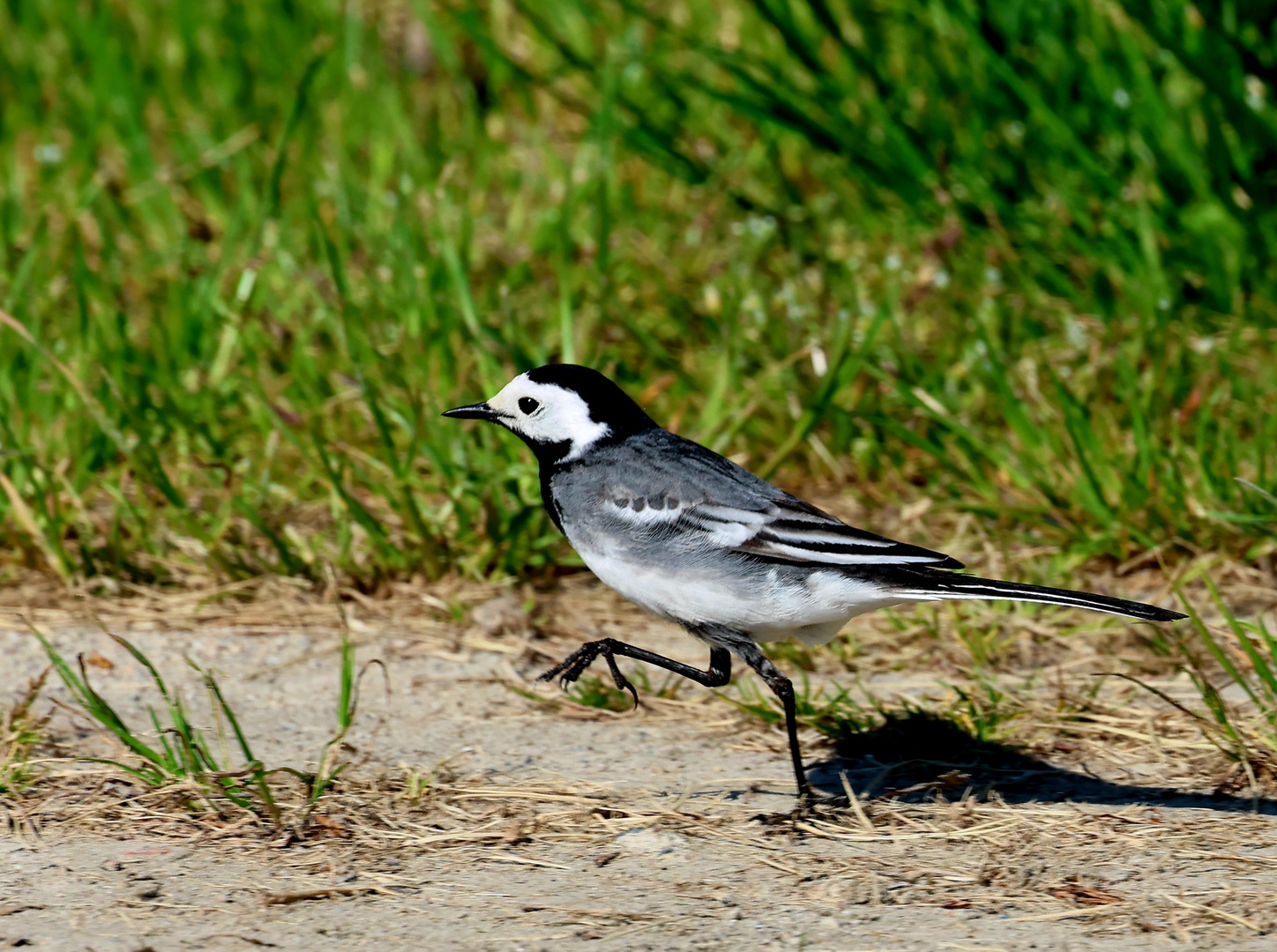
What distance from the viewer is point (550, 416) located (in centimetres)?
379

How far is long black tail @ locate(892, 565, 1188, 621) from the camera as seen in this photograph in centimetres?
316

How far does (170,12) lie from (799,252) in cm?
333

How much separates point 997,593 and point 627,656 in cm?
86

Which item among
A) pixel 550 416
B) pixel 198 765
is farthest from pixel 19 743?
pixel 550 416

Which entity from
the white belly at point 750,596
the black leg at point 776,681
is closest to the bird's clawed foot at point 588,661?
the white belly at point 750,596

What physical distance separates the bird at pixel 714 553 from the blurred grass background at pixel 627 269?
0.86 m

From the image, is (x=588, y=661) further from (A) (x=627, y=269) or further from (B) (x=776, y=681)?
(A) (x=627, y=269)

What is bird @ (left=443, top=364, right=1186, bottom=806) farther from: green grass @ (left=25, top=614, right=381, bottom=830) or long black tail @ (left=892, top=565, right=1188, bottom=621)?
green grass @ (left=25, top=614, right=381, bottom=830)

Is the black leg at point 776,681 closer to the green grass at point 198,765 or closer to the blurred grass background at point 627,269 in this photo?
the green grass at point 198,765

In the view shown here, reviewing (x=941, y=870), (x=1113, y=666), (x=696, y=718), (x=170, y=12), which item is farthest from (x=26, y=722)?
(x=170, y=12)

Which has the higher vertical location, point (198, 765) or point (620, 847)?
point (198, 765)

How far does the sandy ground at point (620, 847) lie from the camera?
2.78 meters

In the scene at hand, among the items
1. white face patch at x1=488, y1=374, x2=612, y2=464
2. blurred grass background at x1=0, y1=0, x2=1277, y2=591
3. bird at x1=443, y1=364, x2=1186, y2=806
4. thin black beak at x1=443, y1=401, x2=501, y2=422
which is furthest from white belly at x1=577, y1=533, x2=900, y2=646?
blurred grass background at x1=0, y1=0, x2=1277, y2=591

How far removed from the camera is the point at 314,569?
14.8 feet
